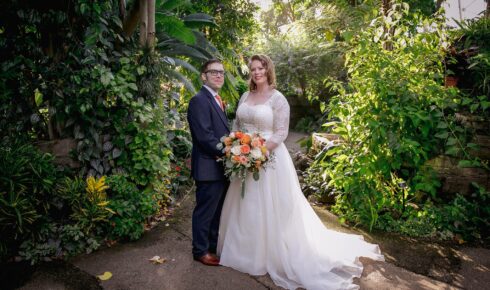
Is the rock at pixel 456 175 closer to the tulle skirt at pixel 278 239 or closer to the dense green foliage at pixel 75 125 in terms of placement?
the tulle skirt at pixel 278 239

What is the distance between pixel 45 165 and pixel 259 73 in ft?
7.73

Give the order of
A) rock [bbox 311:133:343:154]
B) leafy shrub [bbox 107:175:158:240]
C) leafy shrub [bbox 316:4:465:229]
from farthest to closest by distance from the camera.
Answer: rock [bbox 311:133:343:154] → leafy shrub [bbox 316:4:465:229] → leafy shrub [bbox 107:175:158:240]

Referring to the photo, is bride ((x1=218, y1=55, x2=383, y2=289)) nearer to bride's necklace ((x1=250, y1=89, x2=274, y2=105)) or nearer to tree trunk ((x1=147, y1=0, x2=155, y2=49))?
bride's necklace ((x1=250, y1=89, x2=274, y2=105))

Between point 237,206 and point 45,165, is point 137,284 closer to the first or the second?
point 237,206

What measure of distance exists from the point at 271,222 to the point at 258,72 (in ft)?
4.68

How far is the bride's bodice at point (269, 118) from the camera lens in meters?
3.07

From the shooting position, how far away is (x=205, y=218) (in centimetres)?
304

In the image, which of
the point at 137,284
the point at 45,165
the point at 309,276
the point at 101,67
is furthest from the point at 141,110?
the point at 309,276

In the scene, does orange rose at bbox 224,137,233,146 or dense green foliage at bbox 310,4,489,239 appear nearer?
orange rose at bbox 224,137,233,146

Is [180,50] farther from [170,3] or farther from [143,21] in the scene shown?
[143,21]

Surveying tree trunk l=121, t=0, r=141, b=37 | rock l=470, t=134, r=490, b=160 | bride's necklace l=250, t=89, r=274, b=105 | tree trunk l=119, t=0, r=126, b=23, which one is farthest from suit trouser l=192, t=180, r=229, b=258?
rock l=470, t=134, r=490, b=160

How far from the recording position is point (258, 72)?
3092 mm

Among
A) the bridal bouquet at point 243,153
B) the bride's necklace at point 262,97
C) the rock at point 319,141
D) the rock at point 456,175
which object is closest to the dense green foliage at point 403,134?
the rock at point 456,175

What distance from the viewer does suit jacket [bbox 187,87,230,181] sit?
285 cm
